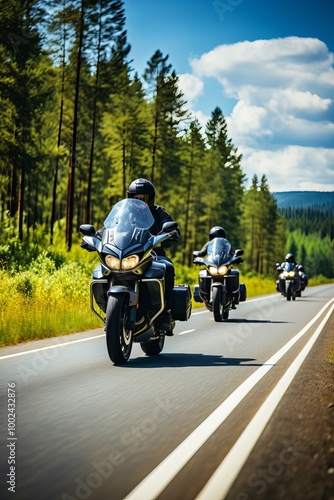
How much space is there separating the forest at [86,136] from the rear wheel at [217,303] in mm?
6887

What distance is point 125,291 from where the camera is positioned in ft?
29.8

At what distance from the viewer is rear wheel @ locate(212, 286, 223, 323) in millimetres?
17822

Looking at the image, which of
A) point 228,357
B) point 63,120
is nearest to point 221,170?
point 63,120

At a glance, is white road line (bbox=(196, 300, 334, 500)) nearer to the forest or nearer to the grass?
the grass

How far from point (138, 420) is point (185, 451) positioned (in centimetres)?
112

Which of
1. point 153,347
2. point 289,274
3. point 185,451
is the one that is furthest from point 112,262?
point 289,274

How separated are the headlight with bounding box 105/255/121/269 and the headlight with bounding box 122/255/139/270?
0.06 meters

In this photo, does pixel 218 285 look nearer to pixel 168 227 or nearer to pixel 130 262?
pixel 168 227

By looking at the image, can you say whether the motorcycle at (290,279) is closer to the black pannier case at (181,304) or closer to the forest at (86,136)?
the forest at (86,136)

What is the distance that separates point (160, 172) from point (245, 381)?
55549 mm

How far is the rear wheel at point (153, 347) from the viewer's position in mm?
10961

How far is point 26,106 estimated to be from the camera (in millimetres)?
34531

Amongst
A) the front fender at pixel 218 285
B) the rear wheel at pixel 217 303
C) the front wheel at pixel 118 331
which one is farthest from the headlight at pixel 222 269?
the front wheel at pixel 118 331

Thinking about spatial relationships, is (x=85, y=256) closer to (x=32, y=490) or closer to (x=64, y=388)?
(x=64, y=388)
